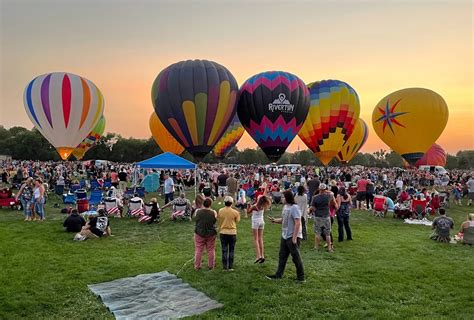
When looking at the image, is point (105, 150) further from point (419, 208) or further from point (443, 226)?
point (443, 226)

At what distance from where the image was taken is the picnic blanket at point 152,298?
568cm

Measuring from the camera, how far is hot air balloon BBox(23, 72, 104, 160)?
23.9 meters

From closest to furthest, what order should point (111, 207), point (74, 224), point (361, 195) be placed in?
point (74, 224), point (111, 207), point (361, 195)

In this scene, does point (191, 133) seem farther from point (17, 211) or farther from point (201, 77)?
point (17, 211)

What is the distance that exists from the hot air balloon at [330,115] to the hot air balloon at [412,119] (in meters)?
2.89

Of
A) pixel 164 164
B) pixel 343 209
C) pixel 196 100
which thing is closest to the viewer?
pixel 343 209

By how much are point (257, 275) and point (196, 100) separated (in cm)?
1549

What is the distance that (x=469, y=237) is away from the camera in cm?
1023

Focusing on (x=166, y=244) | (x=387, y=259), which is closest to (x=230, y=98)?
(x=166, y=244)

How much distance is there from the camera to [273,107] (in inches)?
955

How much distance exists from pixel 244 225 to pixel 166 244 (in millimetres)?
3386

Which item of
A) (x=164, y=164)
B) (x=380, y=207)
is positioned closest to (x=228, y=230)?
(x=164, y=164)

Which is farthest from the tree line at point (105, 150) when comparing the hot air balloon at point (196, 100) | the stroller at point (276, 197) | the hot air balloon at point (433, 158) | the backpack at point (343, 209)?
the backpack at point (343, 209)

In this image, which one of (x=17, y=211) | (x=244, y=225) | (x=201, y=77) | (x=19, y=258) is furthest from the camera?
(x=201, y=77)
